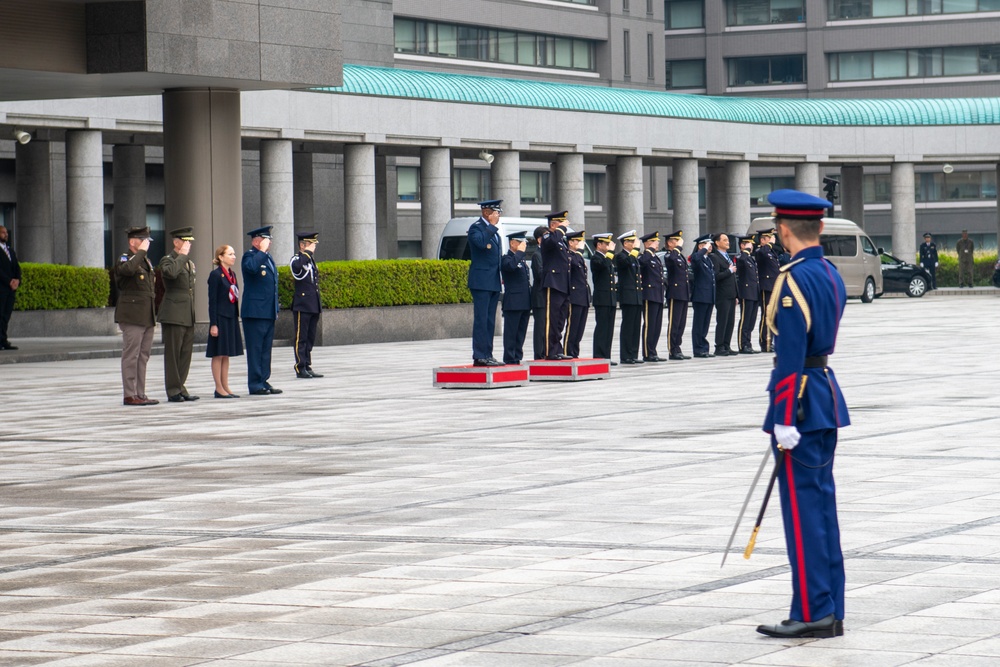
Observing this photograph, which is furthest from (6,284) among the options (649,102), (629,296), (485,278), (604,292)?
(649,102)

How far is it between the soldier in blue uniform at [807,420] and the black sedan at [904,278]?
4312 cm

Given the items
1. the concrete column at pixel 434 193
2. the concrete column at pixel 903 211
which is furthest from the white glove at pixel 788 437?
the concrete column at pixel 903 211

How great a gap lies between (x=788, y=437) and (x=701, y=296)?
18737mm

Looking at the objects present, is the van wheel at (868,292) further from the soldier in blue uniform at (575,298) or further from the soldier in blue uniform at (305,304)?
the soldier in blue uniform at (305,304)

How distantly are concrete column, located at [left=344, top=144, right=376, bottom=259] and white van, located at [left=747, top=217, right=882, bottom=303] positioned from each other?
10.5 meters

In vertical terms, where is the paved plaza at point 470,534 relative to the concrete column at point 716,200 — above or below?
below

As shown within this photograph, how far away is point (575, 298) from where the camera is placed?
21609 mm

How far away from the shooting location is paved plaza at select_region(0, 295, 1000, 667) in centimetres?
638

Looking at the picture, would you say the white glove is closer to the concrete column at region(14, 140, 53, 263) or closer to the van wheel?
the concrete column at region(14, 140, 53, 263)

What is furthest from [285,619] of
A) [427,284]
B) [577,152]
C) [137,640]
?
[577,152]

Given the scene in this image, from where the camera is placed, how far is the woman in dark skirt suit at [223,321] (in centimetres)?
1831

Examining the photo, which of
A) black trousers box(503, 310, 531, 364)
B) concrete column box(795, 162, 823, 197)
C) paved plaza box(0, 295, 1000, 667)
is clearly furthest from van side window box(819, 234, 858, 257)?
paved plaza box(0, 295, 1000, 667)

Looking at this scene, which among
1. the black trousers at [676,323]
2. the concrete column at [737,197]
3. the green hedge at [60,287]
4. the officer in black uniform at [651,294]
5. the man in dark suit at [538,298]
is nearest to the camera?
the man in dark suit at [538,298]

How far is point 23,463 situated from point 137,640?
6.45 meters
